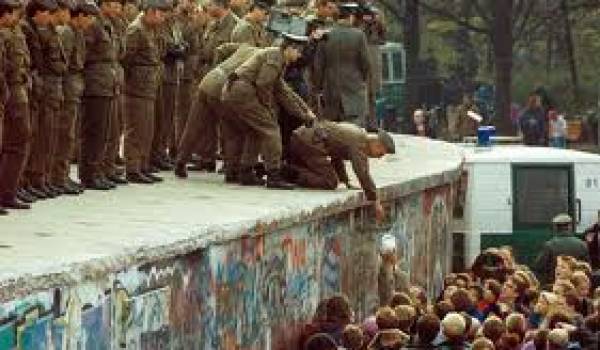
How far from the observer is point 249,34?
65.0 feet

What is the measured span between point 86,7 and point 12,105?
5.97 ft

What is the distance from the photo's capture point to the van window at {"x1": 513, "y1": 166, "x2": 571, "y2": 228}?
2491cm

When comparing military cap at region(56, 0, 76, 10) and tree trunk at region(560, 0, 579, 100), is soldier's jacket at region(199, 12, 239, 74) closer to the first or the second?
military cap at region(56, 0, 76, 10)

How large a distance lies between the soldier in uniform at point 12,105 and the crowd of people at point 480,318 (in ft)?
7.92

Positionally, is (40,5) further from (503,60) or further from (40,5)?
(503,60)

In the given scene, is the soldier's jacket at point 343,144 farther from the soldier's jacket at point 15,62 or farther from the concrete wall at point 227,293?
the soldier's jacket at point 15,62

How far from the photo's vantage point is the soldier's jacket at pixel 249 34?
1980 centimetres

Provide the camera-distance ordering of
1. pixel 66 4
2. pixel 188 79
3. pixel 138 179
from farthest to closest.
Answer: pixel 188 79 → pixel 138 179 → pixel 66 4

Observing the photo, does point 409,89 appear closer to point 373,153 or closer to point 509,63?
point 509,63

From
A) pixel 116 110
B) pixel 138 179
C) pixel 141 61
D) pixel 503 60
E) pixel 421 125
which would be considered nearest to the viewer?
pixel 116 110

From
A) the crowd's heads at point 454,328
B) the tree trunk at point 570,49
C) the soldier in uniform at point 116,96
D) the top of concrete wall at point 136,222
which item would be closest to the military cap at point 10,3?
the top of concrete wall at point 136,222

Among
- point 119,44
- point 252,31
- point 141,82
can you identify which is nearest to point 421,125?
point 252,31

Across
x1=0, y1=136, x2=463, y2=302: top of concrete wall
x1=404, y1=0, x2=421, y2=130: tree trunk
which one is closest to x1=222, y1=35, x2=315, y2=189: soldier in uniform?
x1=0, y1=136, x2=463, y2=302: top of concrete wall

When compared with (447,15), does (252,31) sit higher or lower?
lower
